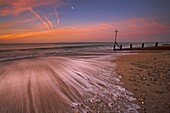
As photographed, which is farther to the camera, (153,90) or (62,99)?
(153,90)

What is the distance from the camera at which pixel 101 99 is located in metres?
3.56

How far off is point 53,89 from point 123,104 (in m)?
2.95

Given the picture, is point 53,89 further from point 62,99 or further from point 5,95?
point 5,95

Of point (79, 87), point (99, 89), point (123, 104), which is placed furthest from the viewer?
point (79, 87)

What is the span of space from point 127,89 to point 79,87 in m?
2.12

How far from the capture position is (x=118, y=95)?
382cm

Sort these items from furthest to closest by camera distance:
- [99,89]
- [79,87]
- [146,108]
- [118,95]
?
[79,87] → [99,89] → [118,95] → [146,108]

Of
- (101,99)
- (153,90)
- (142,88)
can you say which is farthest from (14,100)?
(153,90)

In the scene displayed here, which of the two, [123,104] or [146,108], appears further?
[123,104]

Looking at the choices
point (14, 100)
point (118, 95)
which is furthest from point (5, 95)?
point (118, 95)

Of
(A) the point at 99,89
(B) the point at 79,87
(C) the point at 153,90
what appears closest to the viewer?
(C) the point at 153,90

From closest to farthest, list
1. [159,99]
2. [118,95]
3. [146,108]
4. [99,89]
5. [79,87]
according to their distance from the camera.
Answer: [146,108] → [159,99] → [118,95] → [99,89] → [79,87]

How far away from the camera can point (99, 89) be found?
14.5 feet

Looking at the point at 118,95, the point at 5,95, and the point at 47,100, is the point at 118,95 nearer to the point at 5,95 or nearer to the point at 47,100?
the point at 47,100
